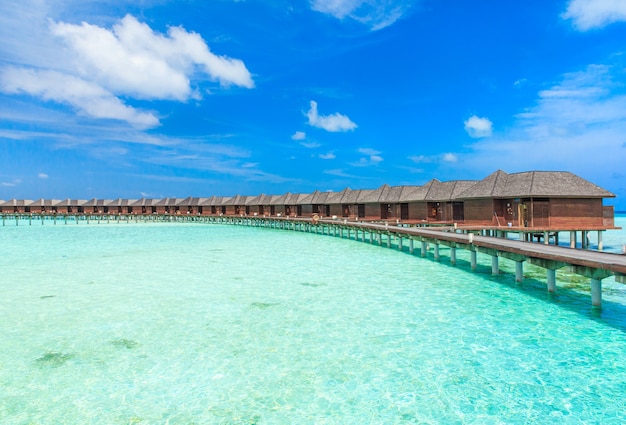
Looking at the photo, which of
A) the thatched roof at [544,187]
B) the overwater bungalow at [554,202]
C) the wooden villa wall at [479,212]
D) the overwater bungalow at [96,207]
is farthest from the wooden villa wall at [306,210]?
the overwater bungalow at [96,207]

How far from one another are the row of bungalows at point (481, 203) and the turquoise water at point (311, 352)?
988cm

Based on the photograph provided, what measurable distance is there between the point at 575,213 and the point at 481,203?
512 cm

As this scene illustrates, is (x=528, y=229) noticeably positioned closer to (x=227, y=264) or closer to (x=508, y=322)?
(x=508, y=322)

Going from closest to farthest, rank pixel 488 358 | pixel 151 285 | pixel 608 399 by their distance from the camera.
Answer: pixel 608 399 → pixel 488 358 → pixel 151 285

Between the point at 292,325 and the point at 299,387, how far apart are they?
3073 mm

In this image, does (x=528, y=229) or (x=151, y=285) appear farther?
(x=528, y=229)

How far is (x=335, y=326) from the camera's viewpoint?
9289mm

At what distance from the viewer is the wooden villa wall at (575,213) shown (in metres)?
22.2

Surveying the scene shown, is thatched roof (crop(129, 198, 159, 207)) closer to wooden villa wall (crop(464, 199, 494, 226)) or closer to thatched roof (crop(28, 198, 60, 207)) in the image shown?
thatched roof (crop(28, 198, 60, 207))

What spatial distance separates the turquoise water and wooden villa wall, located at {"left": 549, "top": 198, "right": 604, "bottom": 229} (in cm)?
1000

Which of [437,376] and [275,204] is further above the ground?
[275,204]

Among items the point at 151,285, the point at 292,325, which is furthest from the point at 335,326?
the point at 151,285

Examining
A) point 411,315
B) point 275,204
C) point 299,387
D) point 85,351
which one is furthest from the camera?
point 275,204

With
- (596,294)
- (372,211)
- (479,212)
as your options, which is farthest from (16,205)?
A: (596,294)
